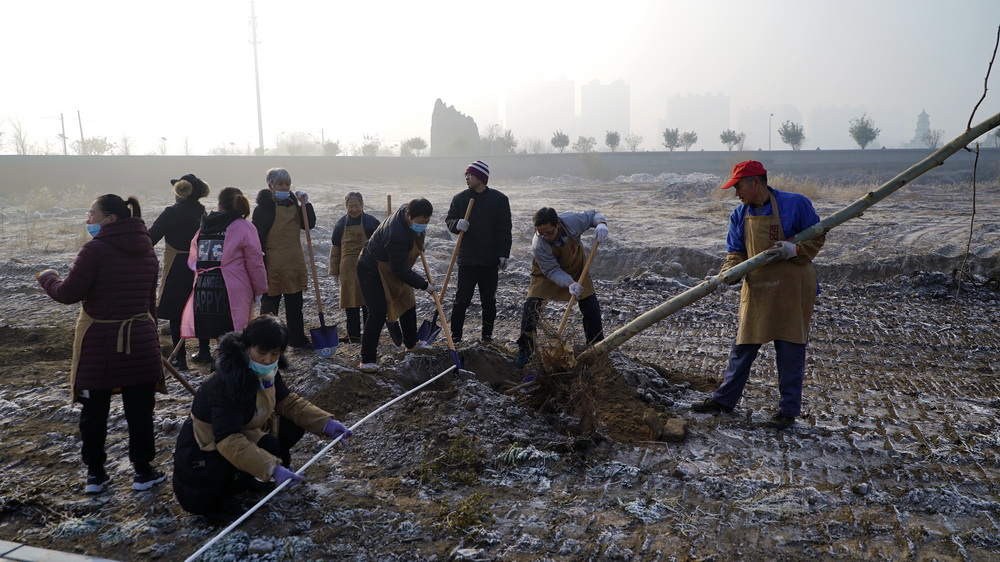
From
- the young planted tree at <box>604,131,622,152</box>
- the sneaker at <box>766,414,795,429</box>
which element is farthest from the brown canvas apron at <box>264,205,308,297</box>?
the young planted tree at <box>604,131,622,152</box>

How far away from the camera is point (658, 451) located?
4035 millimetres

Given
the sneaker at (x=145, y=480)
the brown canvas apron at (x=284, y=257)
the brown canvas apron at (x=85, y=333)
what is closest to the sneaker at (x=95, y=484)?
the sneaker at (x=145, y=480)

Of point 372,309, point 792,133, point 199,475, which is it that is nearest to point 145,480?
point 199,475

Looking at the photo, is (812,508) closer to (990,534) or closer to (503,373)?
(990,534)

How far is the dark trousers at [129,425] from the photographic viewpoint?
3.53m

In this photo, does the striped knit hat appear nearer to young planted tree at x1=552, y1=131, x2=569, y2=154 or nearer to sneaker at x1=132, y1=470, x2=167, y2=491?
sneaker at x1=132, y1=470, x2=167, y2=491

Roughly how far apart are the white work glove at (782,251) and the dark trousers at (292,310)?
4057mm

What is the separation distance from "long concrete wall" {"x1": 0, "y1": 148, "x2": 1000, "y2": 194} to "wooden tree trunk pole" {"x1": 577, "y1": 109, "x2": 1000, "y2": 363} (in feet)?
75.5

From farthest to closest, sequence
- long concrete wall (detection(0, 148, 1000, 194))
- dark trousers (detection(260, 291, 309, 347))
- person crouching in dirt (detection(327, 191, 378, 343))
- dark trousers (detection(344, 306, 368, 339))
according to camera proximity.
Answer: long concrete wall (detection(0, 148, 1000, 194))
dark trousers (detection(344, 306, 368, 339))
person crouching in dirt (detection(327, 191, 378, 343))
dark trousers (detection(260, 291, 309, 347))

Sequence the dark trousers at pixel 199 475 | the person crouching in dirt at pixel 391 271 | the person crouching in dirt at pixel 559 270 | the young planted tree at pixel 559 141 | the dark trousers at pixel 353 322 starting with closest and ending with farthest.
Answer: the dark trousers at pixel 199 475, the person crouching in dirt at pixel 559 270, the person crouching in dirt at pixel 391 271, the dark trousers at pixel 353 322, the young planted tree at pixel 559 141

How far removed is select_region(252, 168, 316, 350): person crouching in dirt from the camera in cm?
589

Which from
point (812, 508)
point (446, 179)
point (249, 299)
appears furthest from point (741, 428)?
point (446, 179)

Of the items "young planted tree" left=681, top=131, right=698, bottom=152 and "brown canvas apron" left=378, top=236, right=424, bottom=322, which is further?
"young planted tree" left=681, top=131, right=698, bottom=152

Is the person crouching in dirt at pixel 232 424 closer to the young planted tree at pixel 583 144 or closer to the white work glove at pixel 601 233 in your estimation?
the white work glove at pixel 601 233
